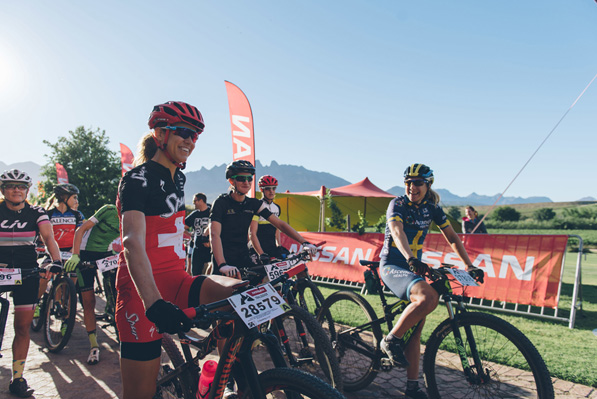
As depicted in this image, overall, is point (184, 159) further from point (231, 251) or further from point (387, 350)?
point (387, 350)

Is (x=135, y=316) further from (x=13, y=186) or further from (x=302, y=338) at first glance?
(x=13, y=186)

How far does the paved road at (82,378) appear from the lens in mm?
3717

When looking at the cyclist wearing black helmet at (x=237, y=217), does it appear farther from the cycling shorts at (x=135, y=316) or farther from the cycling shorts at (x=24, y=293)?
the cycling shorts at (x=24, y=293)

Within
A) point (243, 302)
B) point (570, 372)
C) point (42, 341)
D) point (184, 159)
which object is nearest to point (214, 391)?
point (243, 302)

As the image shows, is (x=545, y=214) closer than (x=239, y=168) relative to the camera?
No

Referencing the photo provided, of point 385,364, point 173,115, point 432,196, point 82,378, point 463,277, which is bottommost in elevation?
point 82,378

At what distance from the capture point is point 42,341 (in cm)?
550

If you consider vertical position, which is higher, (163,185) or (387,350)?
(163,185)

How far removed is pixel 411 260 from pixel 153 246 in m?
2.10

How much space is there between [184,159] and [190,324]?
116cm

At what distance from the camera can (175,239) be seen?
97.0 inches

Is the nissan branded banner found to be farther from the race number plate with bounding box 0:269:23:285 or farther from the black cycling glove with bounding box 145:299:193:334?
the black cycling glove with bounding box 145:299:193:334

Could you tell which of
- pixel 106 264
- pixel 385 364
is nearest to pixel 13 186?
pixel 106 264

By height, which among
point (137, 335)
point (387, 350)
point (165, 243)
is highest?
point (165, 243)
